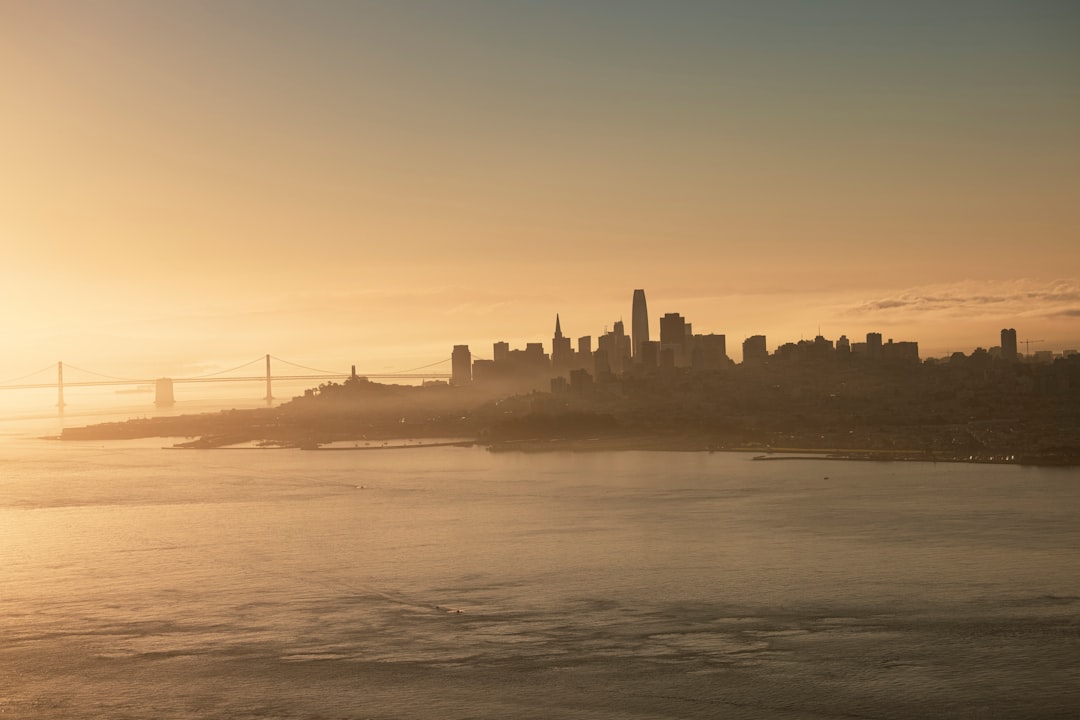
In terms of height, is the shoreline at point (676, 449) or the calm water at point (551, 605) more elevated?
the shoreline at point (676, 449)

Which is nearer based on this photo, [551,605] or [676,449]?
[551,605]

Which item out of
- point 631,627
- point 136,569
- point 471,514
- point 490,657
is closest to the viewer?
point 490,657

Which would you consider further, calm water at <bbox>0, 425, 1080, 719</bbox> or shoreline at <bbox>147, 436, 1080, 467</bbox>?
shoreline at <bbox>147, 436, 1080, 467</bbox>

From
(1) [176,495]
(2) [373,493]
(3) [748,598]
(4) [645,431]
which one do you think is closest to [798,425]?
(4) [645,431]

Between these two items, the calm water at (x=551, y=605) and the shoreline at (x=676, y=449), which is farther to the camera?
the shoreline at (x=676, y=449)

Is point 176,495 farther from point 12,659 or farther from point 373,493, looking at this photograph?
point 12,659

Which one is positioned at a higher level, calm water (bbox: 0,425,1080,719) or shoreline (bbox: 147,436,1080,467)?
shoreline (bbox: 147,436,1080,467)

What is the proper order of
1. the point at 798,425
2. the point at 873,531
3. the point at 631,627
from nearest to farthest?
the point at 631,627 → the point at 873,531 → the point at 798,425

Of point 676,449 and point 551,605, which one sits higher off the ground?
point 676,449
